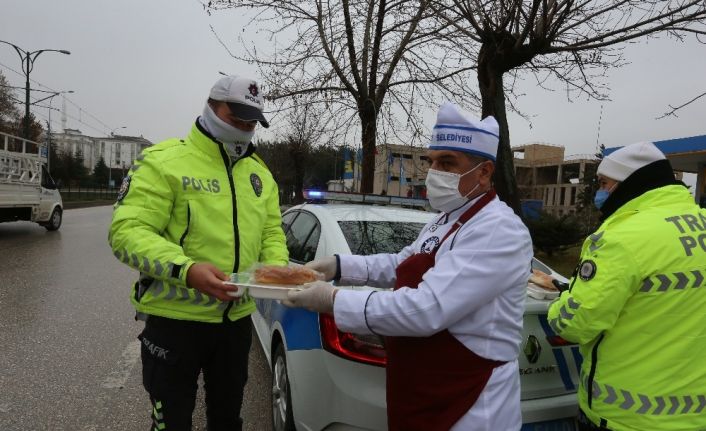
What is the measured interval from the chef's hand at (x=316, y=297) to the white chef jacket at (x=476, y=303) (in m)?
0.04

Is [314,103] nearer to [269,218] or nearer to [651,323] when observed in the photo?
[269,218]

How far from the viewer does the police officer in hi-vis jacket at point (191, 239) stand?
6.39 feet

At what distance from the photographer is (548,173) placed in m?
81.4

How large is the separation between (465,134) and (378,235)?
1.68 m

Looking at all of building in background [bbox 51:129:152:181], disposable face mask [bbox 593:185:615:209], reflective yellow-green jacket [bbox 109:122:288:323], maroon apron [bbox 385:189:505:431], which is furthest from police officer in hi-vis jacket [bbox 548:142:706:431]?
building in background [bbox 51:129:152:181]

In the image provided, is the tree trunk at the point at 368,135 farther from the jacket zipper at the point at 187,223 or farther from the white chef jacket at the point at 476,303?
the white chef jacket at the point at 476,303

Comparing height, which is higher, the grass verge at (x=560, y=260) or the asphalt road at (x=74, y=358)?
the grass verge at (x=560, y=260)

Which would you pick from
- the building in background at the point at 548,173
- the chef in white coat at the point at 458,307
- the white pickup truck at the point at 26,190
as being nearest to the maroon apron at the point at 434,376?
the chef in white coat at the point at 458,307

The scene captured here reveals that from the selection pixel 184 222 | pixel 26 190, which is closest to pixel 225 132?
pixel 184 222

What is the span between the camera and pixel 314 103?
10.1 meters

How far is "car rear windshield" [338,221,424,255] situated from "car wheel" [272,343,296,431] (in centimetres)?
83

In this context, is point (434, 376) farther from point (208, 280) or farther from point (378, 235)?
point (378, 235)

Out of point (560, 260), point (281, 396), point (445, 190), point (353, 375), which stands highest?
point (445, 190)

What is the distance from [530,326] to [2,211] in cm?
1467
